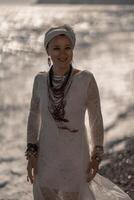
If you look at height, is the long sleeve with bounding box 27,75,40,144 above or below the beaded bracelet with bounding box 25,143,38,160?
above

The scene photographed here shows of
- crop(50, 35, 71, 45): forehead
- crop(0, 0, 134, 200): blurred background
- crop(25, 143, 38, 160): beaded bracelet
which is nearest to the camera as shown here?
crop(50, 35, 71, 45): forehead

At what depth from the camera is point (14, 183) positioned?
5.52 m

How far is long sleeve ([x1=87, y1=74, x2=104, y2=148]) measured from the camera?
322 cm

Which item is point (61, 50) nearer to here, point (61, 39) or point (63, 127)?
point (61, 39)

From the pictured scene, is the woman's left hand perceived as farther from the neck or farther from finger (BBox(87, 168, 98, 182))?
the neck

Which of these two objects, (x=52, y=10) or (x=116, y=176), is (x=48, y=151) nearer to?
(x=116, y=176)

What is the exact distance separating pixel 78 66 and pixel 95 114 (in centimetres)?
593

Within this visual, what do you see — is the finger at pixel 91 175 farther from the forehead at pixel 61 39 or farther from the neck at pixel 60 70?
the forehead at pixel 61 39

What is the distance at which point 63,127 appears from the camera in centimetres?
317

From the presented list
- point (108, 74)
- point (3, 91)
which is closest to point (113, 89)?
point (108, 74)

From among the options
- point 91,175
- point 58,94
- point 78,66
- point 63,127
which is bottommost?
point 91,175

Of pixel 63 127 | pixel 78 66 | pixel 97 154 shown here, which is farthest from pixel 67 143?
pixel 78 66

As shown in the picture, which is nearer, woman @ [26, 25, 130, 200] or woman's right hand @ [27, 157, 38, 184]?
woman @ [26, 25, 130, 200]

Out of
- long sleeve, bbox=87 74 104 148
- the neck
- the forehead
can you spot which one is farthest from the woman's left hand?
the forehead
